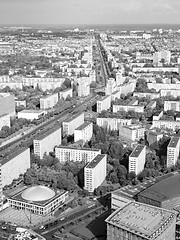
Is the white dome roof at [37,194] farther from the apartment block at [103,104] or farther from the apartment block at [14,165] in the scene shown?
the apartment block at [103,104]

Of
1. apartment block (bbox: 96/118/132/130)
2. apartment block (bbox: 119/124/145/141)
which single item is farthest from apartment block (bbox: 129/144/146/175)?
apartment block (bbox: 96/118/132/130)

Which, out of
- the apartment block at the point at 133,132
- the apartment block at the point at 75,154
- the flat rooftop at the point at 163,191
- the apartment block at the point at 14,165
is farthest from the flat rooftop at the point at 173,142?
the apartment block at the point at 14,165

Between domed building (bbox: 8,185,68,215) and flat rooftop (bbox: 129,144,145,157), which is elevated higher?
flat rooftop (bbox: 129,144,145,157)

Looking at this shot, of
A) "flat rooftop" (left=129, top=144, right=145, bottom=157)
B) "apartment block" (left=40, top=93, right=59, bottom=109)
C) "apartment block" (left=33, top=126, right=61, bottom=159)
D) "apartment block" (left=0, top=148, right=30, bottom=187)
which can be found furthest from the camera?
"apartment block" (left=40, top=93, right=59, bottom=109)

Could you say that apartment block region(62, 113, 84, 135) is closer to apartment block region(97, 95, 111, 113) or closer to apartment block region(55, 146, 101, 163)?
apartment block region(55, 146, 101, 163)

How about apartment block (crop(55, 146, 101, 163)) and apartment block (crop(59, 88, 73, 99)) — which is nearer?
apartment block (crop(55, 146, 101, 163))

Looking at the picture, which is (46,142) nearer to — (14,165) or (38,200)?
(14,165)

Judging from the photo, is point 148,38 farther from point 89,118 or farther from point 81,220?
point 81,220

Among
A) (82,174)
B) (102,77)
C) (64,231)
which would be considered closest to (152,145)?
(82,174)

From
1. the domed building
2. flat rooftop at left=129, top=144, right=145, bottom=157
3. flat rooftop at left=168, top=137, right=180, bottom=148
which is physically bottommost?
the domed building
